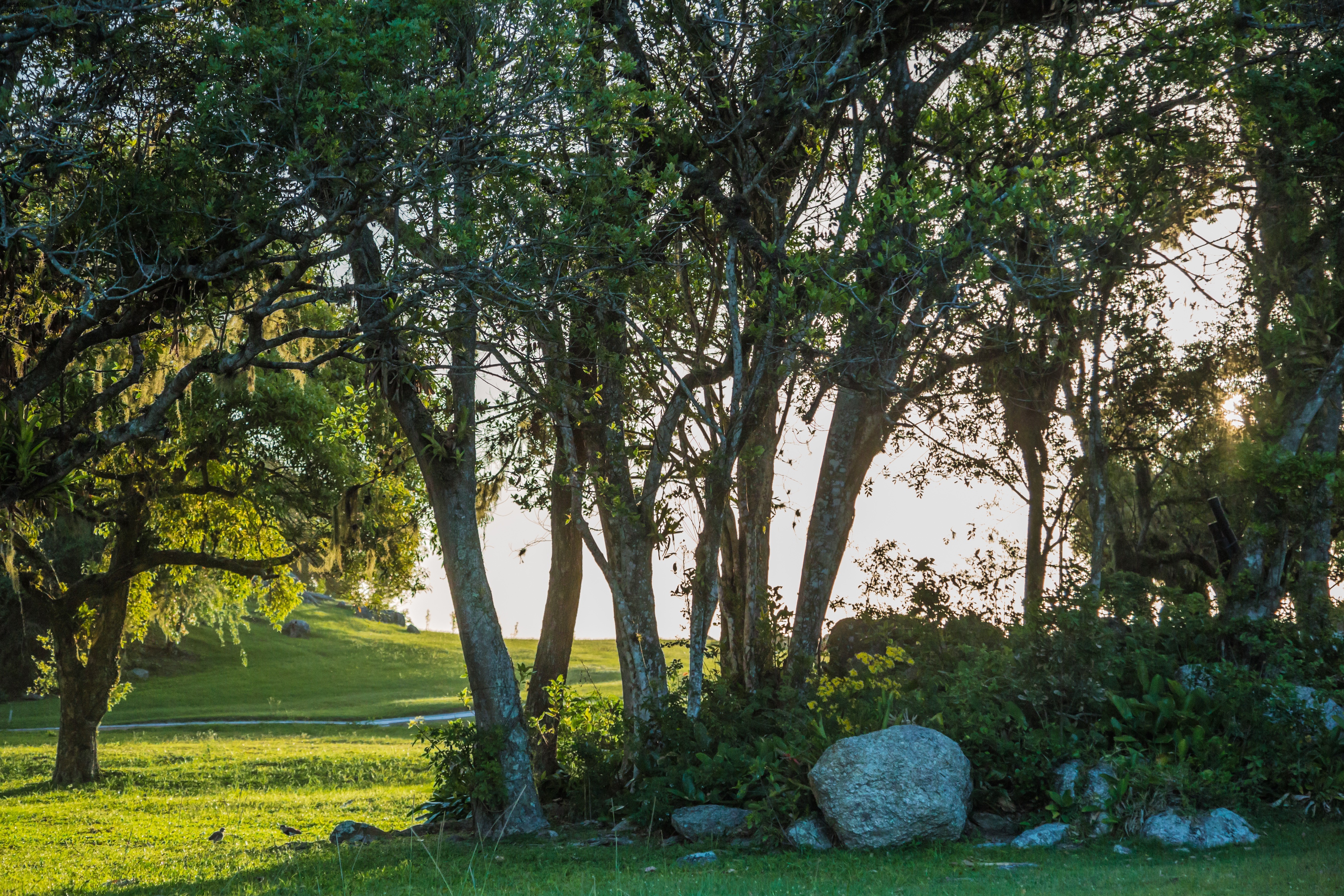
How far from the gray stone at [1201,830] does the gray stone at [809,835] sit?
2.76m

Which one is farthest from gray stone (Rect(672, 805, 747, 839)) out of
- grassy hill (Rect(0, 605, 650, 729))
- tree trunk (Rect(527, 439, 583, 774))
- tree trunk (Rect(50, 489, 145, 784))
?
grassy hill (Rect(0, 605, 650, 729))

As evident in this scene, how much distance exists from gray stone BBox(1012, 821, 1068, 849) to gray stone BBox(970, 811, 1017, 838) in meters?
0.30

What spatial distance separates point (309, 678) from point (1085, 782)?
143ft

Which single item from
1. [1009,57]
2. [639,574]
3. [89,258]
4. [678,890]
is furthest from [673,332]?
[678,890]

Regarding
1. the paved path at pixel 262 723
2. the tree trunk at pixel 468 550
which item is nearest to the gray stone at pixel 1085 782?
the tree trunk at pixel 468 550

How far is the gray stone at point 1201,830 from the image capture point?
8.23 metres

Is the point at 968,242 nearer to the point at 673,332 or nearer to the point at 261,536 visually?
the point at 673,332

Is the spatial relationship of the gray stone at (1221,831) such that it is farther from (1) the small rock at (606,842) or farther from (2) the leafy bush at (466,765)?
(2) the leafy bush at (466,765)

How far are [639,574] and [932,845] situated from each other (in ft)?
15.3

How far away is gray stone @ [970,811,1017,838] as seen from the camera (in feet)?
30.0

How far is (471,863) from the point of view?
16.2 feet

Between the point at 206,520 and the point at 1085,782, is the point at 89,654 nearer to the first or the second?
the point at 206,520

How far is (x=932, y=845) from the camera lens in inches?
341

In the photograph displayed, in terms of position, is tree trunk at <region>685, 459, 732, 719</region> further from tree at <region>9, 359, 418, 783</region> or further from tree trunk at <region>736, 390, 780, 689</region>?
tree at <region>9, 359, 418, 783</region>
